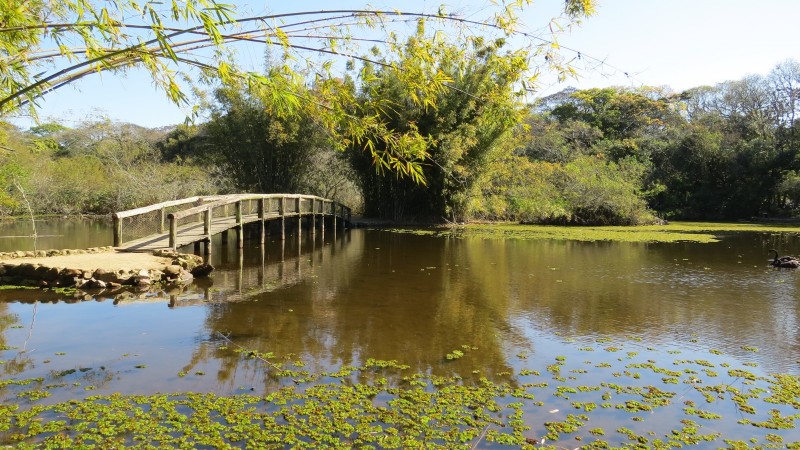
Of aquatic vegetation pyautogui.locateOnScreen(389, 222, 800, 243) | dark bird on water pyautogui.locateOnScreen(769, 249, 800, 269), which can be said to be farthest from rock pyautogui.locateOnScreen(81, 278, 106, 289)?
dark bird on water pyautogui.locateOnScreen(769, 249, 800, 269)

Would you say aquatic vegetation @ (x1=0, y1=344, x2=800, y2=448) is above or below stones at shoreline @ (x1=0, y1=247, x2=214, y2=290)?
below

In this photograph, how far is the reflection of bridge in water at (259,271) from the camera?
752 cm

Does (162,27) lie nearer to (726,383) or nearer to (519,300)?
(726,383)

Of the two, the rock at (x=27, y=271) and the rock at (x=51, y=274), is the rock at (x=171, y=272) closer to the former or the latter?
the rock at (x=51, y=274)

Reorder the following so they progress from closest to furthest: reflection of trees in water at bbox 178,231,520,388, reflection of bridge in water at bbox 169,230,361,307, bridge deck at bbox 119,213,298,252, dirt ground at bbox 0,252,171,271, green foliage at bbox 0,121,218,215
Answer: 1. reflection of trees in water at bbox 178,231,520,388
2. reflection of bridge in water at bbox 169,230,361,307
3. dirt ground at bbox 0,252,171,271
4. bridge deck at bbox 119,213,298,252
5. green foliage at bbox 0,121,218,215

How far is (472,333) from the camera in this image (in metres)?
5.90

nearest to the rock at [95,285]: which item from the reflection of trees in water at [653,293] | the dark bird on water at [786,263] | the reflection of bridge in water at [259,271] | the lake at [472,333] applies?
the lake at [472,333]

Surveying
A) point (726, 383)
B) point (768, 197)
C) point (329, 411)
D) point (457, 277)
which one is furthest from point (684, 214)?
point (329, 411)

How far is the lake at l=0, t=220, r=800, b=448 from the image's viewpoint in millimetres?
4152

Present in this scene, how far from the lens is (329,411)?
3775 millimetres

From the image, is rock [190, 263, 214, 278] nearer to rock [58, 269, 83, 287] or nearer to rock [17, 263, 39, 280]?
rock [58, 269, 83, 287]

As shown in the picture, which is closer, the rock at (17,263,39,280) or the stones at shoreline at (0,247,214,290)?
the stones at shoreline at (0,247,214,290)

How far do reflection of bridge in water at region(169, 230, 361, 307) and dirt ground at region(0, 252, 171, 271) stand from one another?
2.17ft

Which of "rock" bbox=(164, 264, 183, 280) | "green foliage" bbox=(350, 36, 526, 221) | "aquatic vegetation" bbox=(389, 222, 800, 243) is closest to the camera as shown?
"rock" bbox=(164, 264, 183, 280)
